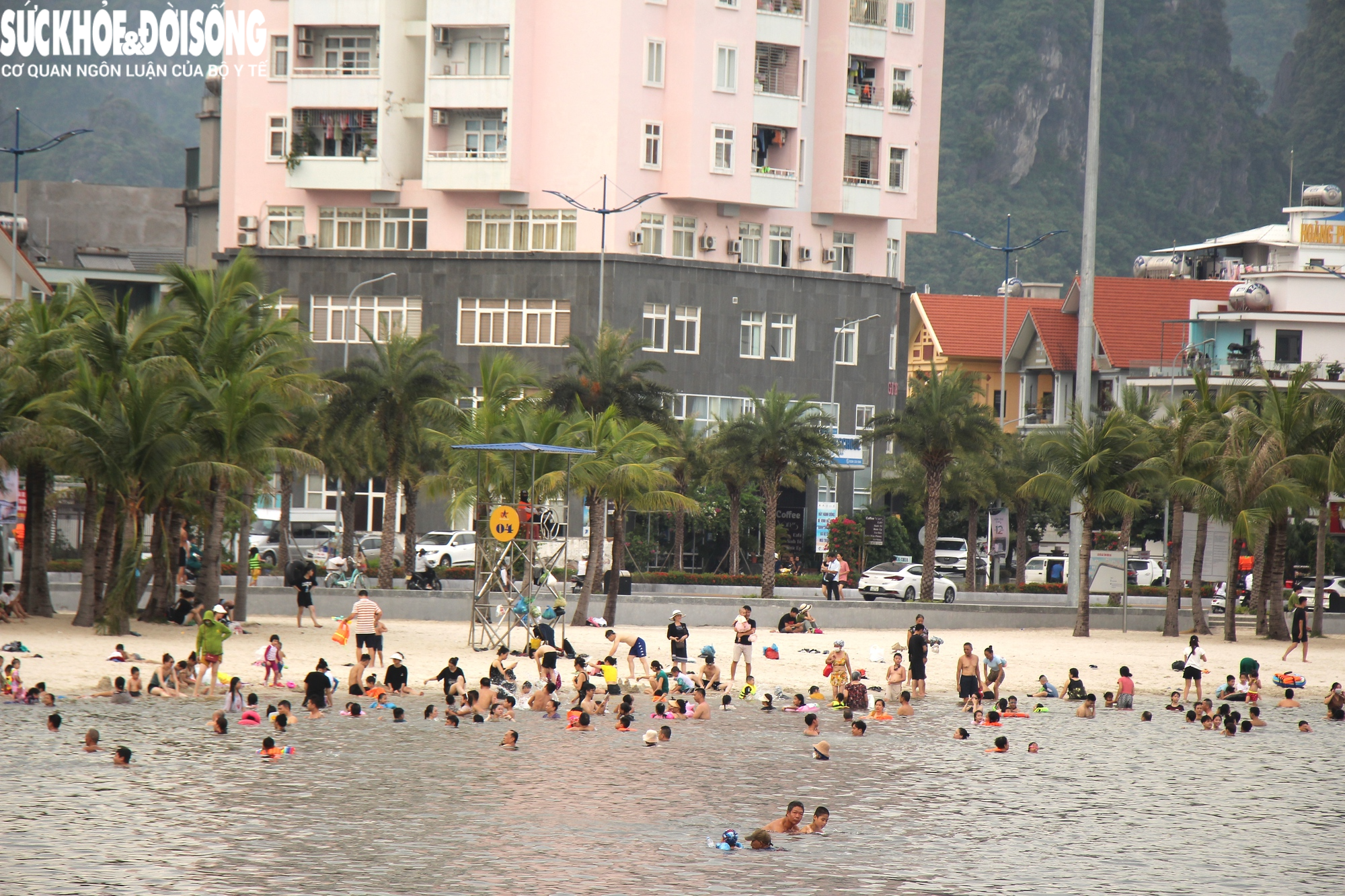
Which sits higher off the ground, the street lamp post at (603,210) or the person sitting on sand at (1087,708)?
the street lamp post at (603,210)

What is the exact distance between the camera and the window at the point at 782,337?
2771 inches

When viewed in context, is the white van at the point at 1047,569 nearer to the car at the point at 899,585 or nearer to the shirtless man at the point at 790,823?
the car at the point at 899,585

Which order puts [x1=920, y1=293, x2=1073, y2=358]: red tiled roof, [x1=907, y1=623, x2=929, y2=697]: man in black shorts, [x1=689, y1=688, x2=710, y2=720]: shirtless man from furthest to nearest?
[x1=920, y1=293, x2=1073, y2=358]: red tiled roof
[x1=907, y1=623, x2=929, y2=697]: man in black shorts
[x1=689, y1=688, x2=710, y2=720]: shirtless man

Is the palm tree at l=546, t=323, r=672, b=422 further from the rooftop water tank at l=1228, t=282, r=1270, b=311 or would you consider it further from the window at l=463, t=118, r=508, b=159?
the rooftop water tank at l=1228, t=282, r=1270, b=311

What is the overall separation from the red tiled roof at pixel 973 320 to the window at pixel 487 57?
1429 inches

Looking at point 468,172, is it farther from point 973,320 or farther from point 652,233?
point 973,320

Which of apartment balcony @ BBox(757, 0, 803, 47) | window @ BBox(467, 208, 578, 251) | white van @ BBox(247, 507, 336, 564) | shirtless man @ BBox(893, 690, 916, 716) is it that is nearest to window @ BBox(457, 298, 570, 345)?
window @ BBox(467, 208, 578, 251)

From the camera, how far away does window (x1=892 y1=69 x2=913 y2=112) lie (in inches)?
2857

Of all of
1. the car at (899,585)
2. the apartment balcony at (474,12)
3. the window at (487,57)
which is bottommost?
the car at (899,585)

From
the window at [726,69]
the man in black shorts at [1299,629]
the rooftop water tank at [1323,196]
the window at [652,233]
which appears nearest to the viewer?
the man in black shorts at [1299,629]

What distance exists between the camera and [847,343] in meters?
72.2

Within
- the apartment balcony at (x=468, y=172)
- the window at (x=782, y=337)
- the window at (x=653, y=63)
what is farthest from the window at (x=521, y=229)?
Answer: the window at (x=782, y=337)

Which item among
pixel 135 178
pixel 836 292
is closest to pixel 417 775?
pixel 836 292

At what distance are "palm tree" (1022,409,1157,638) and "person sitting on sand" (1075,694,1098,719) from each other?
44.7 ft
